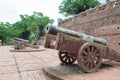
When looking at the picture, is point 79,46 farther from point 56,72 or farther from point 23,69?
point 23,69

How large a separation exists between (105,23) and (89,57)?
→ 244 inches

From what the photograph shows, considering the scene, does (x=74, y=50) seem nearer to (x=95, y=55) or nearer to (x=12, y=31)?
(x=95, y=55)

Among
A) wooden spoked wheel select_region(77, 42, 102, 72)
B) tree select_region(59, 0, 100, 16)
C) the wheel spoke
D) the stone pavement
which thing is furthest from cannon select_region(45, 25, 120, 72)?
tree select_region(59, 0, 100, 16)

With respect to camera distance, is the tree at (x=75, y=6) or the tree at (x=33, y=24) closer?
the tree at (x=75, y=6)

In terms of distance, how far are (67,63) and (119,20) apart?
15.9ft

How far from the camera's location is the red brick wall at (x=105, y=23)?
9041mm

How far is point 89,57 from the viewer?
453cm

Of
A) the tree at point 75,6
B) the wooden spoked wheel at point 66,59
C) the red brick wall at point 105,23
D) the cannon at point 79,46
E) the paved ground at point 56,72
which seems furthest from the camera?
the tree at point 75,6

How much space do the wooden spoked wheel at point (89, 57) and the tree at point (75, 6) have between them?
20858 millimetres

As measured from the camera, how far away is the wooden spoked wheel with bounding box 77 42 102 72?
14.2 feet

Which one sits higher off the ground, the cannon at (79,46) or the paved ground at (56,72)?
the cannon at (79,46)

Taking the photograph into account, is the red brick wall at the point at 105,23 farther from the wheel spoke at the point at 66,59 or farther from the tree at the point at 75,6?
the tree at the point at 75,6

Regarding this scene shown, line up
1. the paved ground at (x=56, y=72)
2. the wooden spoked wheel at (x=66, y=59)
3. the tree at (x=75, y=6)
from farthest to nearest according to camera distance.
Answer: the tree at (x=75, y=6) < the wooden spoked wheel at (x=66, y=59) < the paved ground at (x=56, y=72)

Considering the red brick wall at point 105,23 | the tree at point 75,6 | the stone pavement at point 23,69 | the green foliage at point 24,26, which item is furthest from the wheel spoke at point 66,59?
the green foliage at point 24,26
